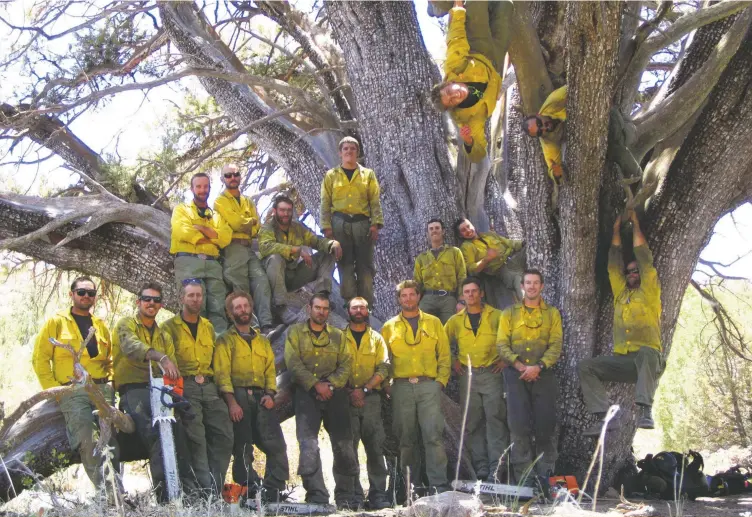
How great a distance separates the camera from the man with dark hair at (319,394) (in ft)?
27.6

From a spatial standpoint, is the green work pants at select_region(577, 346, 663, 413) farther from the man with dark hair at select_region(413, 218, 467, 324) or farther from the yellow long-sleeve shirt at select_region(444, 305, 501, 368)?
the man with dark hair at select_region(413, 218, 467, 324)

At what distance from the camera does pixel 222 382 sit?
8273 millimetres

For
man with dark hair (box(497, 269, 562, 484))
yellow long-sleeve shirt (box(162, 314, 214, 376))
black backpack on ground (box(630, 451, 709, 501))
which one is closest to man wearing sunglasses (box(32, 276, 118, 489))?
yellow long-sleeve shirt (box(162, 314, 214, 376))

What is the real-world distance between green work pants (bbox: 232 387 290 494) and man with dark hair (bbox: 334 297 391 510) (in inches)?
21.8

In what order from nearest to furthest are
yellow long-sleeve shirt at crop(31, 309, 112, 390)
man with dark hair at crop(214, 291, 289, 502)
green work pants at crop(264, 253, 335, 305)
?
yellow long-sleeve shirt at crop(31, 309, 112, 390) < man with dark hair at crop(214, 291, 289, 502) < green work pants at crop(264, 253, 335, 305)

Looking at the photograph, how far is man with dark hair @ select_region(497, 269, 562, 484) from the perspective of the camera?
8547 millimetres

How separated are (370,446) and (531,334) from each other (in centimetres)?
167

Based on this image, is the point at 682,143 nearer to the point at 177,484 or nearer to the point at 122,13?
the point at 177,484

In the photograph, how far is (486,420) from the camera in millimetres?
8750

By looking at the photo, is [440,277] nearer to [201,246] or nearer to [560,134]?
[560,134]

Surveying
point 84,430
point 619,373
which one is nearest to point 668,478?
point 619,373

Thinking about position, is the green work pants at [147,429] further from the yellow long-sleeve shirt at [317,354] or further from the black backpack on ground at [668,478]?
the black backpack on ground at [668,478]

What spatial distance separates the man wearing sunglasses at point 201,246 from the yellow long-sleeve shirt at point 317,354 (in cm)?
81

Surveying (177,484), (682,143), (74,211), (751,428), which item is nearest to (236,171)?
(74,211)
